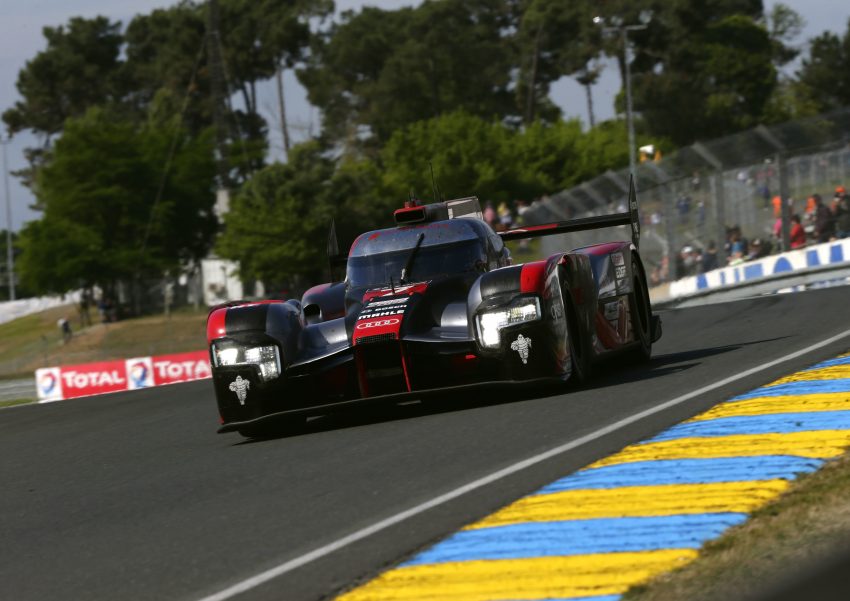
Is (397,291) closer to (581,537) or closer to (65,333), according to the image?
(581,537)

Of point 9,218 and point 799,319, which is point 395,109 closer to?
point 9,218

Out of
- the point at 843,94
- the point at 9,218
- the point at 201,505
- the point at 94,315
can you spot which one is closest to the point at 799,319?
the point at 201,505

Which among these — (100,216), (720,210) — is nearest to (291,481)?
(720,210)

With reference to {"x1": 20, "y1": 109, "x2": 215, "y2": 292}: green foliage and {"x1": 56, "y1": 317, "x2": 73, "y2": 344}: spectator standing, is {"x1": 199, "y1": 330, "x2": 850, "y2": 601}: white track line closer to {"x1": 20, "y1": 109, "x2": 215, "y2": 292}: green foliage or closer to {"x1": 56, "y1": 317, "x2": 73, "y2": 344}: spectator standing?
{"x1": 56, "y1": 317, "x2": 73, "y2": 344}: spectator standing

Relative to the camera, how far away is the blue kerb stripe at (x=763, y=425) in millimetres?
7852

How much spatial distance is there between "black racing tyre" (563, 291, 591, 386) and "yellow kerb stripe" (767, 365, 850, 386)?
61.1 inches

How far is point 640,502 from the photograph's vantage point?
20.9 feet

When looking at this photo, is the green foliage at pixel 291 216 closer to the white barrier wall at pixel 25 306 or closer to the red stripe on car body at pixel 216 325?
the white barrier wall at pixel 25 306

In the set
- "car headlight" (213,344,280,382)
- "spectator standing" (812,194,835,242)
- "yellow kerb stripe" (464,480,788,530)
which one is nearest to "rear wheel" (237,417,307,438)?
"car headlight" (213,344,280,382)

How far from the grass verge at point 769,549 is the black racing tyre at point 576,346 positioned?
462 centimetres

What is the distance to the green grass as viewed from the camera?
33500 mm

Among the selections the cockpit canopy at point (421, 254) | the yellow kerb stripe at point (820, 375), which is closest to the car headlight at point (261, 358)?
the cockpit canopy at point (421, 254)

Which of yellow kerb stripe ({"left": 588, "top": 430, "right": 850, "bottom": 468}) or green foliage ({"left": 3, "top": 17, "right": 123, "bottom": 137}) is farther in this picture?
green foliage ({"left": 3, "top": 17, "right": 123, "bottom": 137})

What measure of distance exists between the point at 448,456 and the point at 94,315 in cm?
6312
